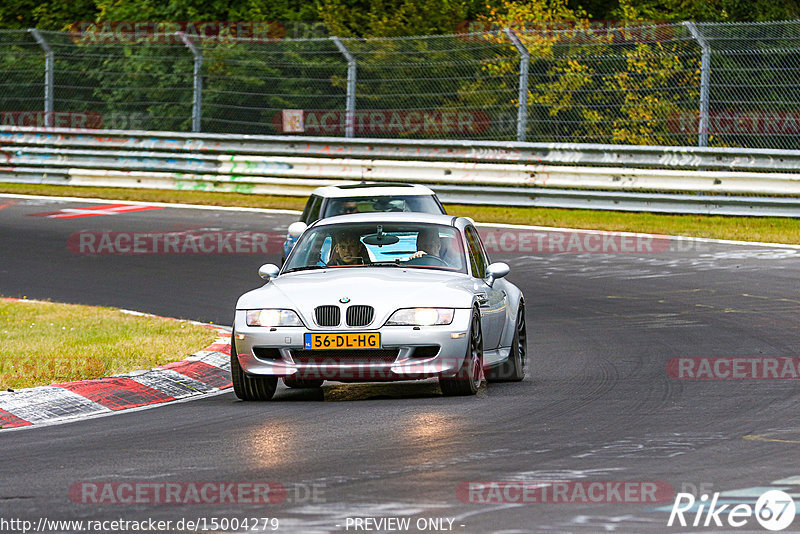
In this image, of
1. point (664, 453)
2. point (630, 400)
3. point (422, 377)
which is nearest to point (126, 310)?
point (422, 377)

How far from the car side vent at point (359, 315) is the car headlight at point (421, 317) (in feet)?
0.44

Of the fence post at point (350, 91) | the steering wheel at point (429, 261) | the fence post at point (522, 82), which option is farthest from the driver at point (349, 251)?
the fence post at point (350, 91)

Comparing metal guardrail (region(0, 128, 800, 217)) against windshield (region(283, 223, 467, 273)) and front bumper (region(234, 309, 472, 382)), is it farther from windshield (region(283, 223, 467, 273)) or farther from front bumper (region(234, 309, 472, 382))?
front bumper (region(234, 309, 472, 382))

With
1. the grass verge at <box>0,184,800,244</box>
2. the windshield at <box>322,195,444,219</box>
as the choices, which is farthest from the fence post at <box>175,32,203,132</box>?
the windshield at <box>322,195,444,219</box>

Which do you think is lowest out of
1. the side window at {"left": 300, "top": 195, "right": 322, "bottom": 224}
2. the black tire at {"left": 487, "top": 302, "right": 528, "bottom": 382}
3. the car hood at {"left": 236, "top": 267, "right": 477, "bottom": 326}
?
the black tire at {"left": 487, "top": 302, "right": 528, "bottom": 382}

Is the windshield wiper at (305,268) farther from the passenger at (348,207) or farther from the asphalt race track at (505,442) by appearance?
the passenger at (348,207)

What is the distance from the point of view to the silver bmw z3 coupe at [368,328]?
372 inches

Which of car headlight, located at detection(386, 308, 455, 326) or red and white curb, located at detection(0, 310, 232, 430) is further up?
car headlight, located at detection(386, 308, 455, 326)

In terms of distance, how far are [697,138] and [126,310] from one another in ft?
37.3

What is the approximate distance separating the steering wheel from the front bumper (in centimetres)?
109

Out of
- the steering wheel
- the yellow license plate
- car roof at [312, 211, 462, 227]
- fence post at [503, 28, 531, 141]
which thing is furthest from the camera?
fence post at [503, 28, 531, 141]

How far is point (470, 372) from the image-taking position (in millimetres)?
9695

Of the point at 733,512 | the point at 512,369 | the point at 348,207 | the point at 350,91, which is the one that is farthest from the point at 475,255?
the point at 350,91

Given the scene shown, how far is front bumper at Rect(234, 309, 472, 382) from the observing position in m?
9.43
